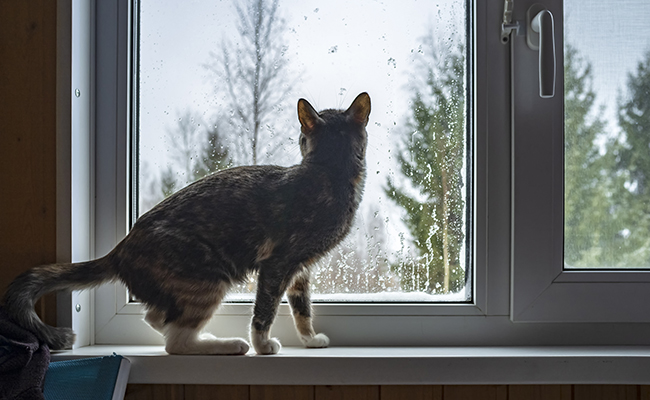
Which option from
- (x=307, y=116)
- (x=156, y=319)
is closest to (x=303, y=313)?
(x=156, y=319)

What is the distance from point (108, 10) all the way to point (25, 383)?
2.51 feet

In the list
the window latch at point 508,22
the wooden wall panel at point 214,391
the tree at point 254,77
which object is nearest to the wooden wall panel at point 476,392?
the wooden wall panel at point 214,391

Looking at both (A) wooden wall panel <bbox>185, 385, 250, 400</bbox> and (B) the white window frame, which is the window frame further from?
(A) wooden wall panel <bbox>185, 385, 250, 400</bbox>

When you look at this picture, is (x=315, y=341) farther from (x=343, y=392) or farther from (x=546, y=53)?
(x=546, y=53)

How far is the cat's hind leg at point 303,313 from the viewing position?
106cm

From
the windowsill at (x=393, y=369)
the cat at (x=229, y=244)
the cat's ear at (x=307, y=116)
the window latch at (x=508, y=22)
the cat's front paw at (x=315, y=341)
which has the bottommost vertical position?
the windowsill at (x=393, y=369)

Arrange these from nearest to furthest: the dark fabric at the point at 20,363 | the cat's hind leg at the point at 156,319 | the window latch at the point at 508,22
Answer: the dark fabric at the point at 20,363 < the cat's hind leg at the point at 156,319 < the window latch at the point at 508,22

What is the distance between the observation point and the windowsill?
0.96 meters

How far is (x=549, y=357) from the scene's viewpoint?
37.9 inches

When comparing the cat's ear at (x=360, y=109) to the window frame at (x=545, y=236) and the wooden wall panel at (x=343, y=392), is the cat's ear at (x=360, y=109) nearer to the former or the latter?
the window frame at (x=545, y=236)

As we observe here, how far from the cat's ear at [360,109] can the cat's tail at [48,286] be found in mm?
549

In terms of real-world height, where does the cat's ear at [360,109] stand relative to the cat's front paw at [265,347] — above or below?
above

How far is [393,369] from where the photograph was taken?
3.15 ft

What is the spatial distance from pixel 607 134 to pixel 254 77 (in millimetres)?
773
